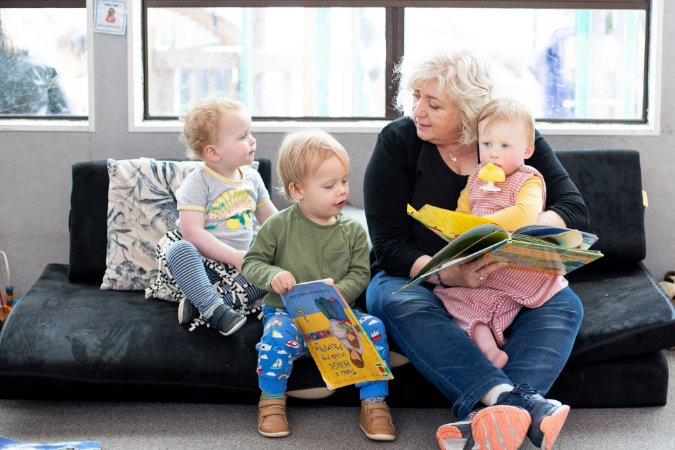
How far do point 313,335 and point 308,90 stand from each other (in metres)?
1.55

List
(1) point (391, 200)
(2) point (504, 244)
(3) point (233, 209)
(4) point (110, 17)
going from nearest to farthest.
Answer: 1. (2) point (504, 244)
2. (1) point (391, 200)
3. (3) point (233, 209)
4. (4) point (110, 17)

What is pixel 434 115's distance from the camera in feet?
5.53

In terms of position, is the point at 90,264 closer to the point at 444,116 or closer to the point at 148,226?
the point at 148,226

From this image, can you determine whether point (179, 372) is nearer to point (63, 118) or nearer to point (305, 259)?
point (305, 259)

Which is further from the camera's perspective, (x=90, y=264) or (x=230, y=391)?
(x=90, y=264)

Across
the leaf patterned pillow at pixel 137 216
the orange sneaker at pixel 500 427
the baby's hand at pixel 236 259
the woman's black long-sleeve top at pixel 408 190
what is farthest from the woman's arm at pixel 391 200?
the leaf patterned pillow at pixel 137 216

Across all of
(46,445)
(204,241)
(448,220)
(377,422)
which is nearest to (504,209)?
(448,220)

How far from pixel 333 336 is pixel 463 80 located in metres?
0.81

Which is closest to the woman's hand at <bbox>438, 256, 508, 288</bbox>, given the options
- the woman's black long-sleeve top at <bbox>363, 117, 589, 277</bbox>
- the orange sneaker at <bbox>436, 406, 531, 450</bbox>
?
the woman's black long-sleeve top at <bbox>363, 117, 589, 277</bbox>

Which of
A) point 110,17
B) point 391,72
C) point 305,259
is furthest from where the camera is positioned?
point 391,72

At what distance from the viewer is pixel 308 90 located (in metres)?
2.77

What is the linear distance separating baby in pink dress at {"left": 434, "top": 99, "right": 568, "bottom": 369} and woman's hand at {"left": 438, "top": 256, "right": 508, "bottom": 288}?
0.04 meters

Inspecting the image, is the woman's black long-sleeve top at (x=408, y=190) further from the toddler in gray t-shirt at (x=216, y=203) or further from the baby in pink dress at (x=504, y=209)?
the toddler in gray t-shirt at (x=216, y=203)

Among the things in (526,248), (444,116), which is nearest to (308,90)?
(444,116)
